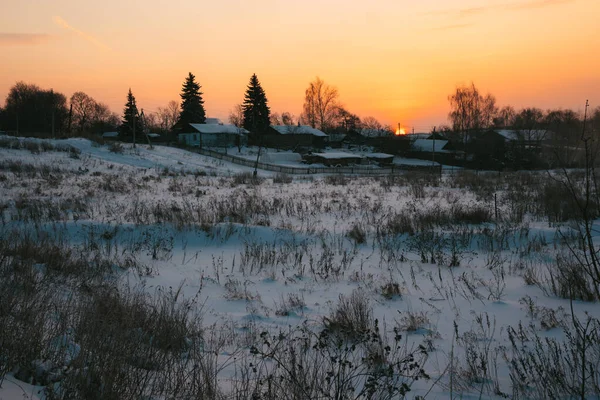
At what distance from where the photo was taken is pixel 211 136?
68.9 metres

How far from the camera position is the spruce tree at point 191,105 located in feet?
242

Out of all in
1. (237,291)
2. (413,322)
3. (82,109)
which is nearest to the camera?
(413,322)

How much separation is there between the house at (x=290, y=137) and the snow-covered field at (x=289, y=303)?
190 ft

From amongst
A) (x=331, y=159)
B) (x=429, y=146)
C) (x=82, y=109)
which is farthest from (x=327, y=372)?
(x=82, y=109)

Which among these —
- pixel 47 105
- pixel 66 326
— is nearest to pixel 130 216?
pixel 66 326

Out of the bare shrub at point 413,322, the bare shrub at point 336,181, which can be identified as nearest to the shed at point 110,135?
the bare shrub at point 336,181

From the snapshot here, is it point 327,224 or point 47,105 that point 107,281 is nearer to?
point 327,224

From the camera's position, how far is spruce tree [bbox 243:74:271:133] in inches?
2901

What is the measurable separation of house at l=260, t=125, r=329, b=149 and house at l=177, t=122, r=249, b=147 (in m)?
5.27

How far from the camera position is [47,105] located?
→ 7600 cm

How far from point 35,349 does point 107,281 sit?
348 cm

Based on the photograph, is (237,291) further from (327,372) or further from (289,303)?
(327,372)

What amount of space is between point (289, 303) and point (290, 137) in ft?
229

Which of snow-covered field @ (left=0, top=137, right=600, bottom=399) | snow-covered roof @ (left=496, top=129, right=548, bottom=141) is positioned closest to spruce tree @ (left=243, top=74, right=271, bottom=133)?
snow-covered roof @ (left=496, top=129, right=548, bottom=141)
